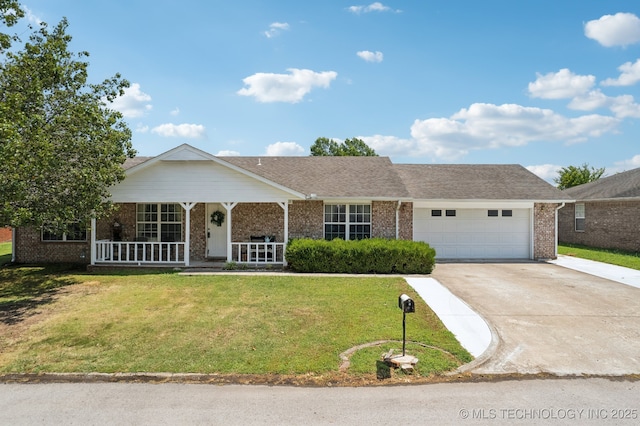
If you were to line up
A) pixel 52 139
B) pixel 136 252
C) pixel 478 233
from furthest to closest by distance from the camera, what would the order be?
pixel 478 233 < pixel 136 252 < pixel 52 139

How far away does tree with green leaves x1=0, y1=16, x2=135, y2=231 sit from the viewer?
341 inches

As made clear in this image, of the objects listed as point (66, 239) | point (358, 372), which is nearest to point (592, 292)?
point (358, 372)

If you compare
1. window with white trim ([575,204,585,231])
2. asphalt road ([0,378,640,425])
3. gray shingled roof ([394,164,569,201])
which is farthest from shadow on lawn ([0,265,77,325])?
window with white trim ([575,204,585,231])

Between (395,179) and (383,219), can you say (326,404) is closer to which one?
(383,219)

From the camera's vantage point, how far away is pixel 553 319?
309 inches

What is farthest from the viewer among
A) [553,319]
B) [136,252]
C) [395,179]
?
[395,179]

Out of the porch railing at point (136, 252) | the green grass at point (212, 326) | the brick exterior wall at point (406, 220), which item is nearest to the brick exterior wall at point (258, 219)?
the porch railing at point (136, 252)

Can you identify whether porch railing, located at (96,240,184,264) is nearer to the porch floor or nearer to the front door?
the porch floor

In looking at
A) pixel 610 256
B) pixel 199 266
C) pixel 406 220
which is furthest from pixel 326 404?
pixel 610 256

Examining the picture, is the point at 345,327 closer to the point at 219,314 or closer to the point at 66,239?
the point at 219,314

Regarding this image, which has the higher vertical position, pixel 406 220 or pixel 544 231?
pixel 406 220

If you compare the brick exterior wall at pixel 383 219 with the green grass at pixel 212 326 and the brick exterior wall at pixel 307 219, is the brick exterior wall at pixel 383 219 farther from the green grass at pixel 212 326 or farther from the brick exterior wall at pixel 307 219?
the green grass at pixel 212 326

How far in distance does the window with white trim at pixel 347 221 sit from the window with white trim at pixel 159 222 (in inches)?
230

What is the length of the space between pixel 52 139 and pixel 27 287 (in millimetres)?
4400
